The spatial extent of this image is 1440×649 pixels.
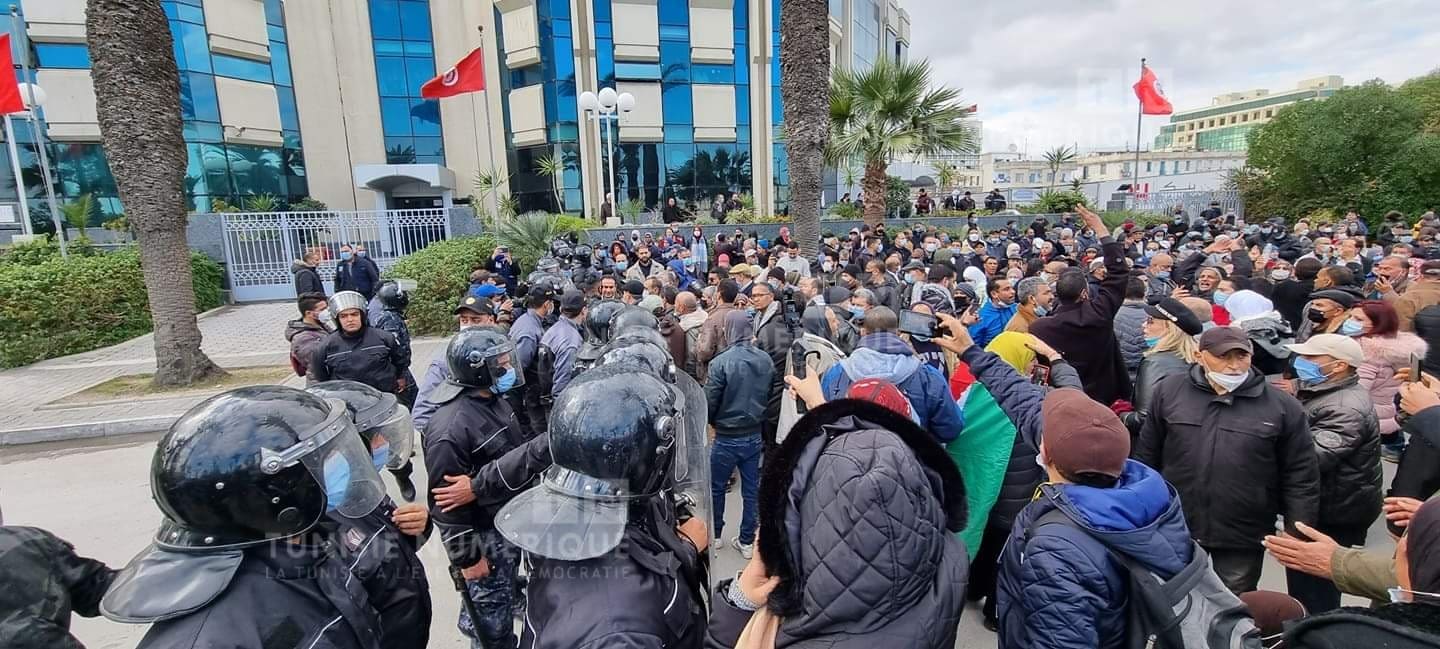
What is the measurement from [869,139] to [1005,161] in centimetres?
8892

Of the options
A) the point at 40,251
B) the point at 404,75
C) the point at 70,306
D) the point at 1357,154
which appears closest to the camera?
the point at 70,306

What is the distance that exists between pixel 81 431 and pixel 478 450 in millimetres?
7060

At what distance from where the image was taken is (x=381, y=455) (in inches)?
95.4

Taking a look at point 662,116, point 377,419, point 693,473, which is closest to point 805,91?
point 693,473

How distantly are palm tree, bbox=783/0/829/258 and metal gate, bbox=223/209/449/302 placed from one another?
9.21 m

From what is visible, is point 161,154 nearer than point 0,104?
Yes

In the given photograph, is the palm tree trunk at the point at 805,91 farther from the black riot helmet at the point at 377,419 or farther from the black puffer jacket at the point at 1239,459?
the black riot helmet at the point at 377,419

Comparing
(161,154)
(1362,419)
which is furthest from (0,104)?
(1362,419)

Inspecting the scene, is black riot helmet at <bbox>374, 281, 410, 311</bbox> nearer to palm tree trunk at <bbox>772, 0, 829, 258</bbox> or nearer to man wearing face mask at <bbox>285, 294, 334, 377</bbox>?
man wearing face mask at <bbox>285, 294, 334, 377</bbox>

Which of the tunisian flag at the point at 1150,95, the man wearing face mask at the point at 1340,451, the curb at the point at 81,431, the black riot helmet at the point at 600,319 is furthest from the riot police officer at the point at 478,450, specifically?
the tunisian flag at the point at 1150,95

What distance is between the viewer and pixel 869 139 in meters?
13.5

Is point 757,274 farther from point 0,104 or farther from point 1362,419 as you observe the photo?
point 0,104

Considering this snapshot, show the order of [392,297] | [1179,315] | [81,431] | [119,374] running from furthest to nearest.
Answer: [119,374] < [81,431] < [392,297] < [1179,315]

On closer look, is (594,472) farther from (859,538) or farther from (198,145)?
(198,145)
